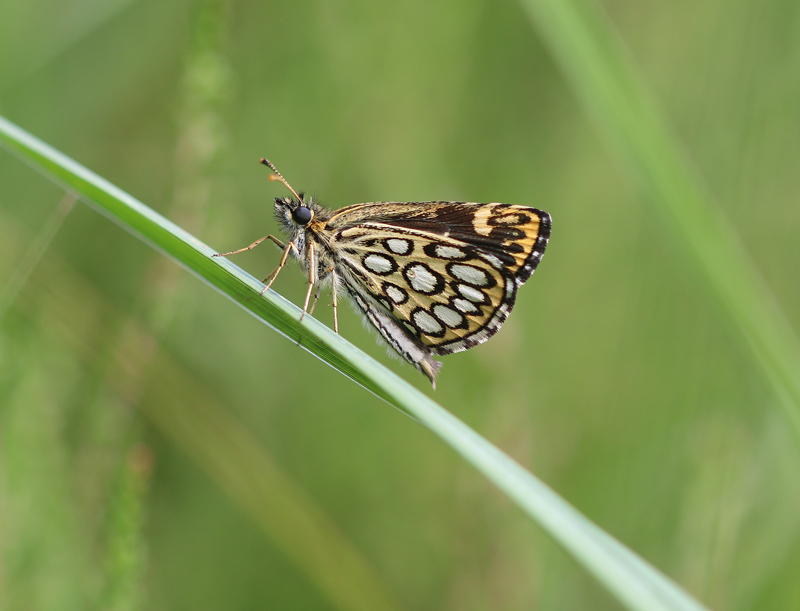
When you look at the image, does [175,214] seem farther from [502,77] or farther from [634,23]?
[634,23]

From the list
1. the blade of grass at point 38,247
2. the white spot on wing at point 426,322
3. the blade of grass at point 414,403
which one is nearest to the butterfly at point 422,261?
the white spot on wing at point 426,322

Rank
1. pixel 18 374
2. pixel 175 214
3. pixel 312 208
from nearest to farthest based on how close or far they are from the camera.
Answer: pixel 18 374 < pixel 175 214 < pixel 312 208

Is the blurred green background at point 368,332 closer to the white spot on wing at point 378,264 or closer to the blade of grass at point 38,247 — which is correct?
the blade of grass at point 38,247

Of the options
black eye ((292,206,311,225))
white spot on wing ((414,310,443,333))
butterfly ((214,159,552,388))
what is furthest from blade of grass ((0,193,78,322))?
white spot on wing ((414,310,443,333))

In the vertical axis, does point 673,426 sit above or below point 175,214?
below

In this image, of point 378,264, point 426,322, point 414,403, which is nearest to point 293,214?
point 378,264

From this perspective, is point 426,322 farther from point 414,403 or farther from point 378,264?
point 414,403

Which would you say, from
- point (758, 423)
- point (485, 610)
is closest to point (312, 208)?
point (485, 610)
